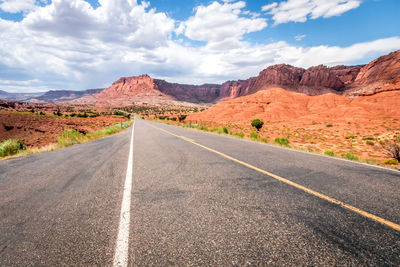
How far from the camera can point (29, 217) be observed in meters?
2.78

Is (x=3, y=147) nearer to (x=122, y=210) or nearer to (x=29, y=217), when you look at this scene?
(x=29, y=217)

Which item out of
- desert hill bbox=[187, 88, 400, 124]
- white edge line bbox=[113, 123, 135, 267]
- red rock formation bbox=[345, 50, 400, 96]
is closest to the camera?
white edge line bbox=[113, 123, 135, 267]

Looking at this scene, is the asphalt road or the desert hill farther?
the desert hill

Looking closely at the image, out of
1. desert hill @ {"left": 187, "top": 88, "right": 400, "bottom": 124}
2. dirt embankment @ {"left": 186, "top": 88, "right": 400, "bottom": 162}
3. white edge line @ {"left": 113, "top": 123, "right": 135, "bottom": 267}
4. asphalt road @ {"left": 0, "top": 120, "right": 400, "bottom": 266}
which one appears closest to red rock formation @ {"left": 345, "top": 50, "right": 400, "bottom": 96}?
desert hill @ {"left": 187, "top": 88, "right": 400, "bottom": 124}

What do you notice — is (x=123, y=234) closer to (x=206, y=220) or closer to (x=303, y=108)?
(x=206, y=220)

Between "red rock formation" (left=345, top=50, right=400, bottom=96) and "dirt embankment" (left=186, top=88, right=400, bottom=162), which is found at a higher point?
"red rock formation" (left=345, top=50, right=400, bottom=96)

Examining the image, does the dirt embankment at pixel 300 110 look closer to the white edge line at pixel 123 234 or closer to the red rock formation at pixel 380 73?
the white edge line at pixel 123 234

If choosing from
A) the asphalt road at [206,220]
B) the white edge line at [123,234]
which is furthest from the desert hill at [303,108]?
the white edge line at [123,234]

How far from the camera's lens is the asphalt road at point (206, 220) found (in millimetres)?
1873

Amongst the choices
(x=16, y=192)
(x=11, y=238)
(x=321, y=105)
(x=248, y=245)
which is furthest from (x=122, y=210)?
(x=321, y=105)

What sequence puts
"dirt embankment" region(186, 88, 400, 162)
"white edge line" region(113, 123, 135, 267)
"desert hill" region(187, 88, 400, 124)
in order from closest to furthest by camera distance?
"white edge line" region(113, 123, 135, 267), "dirt embankment" region(186, 88, 400, 162), "desert hill" region(187, 88, 400, 124)

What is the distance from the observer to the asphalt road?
1873mm

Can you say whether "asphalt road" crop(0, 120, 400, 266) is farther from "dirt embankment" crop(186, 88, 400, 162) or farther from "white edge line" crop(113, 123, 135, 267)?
"dirt embankment" crop(186, 88, 400, 162)

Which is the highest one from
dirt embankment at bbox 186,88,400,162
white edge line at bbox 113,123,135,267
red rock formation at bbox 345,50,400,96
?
red rock formation at bbox 345,50,400,96
